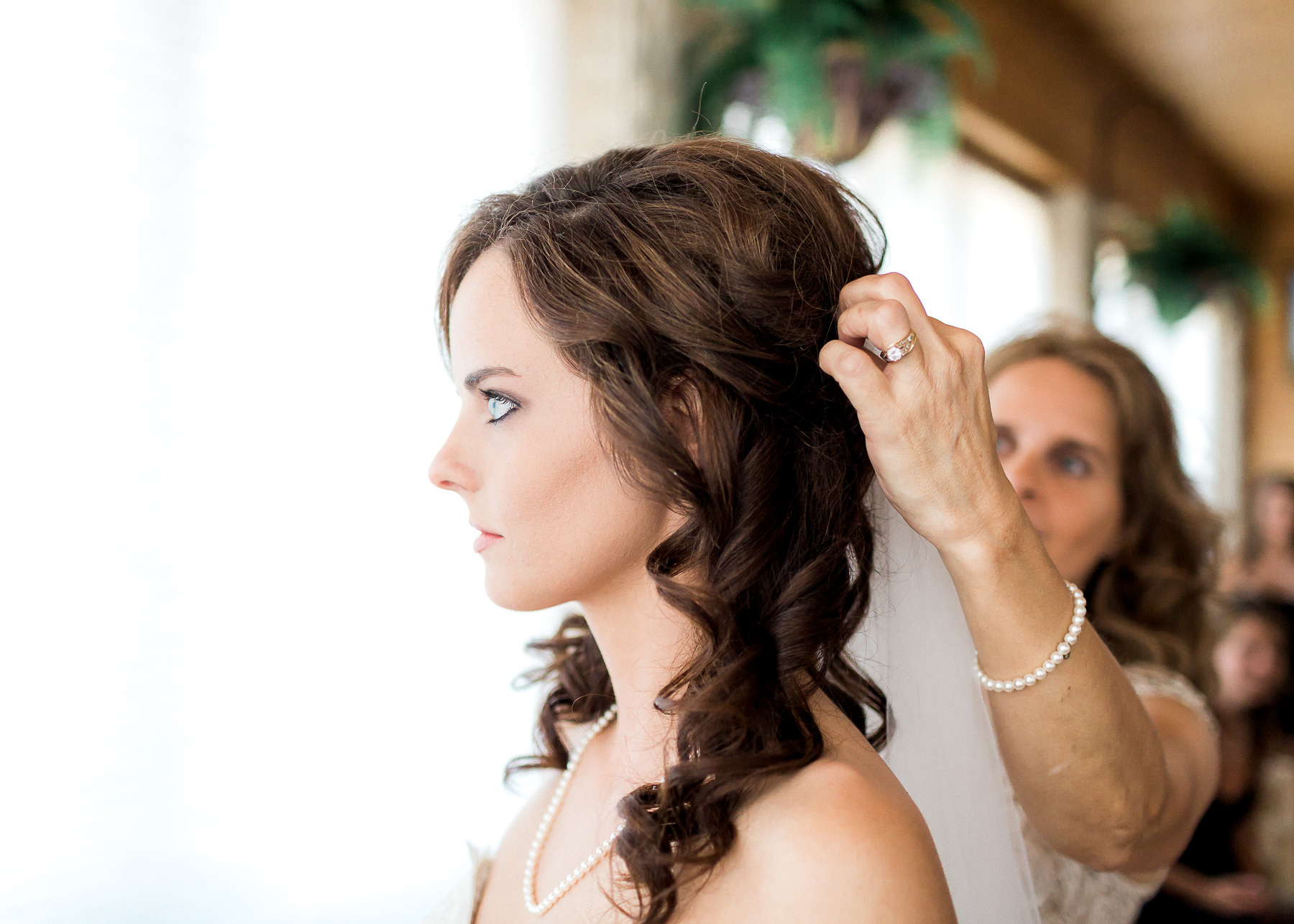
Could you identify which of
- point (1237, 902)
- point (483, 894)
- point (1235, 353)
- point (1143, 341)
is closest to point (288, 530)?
point (483, 894)

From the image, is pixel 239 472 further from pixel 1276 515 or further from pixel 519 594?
pixel 1276 515

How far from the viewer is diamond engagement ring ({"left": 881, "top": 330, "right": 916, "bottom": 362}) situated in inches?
33.3

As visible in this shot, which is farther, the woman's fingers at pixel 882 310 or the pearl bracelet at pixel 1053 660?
the pearl bracelet at pixel 1053 660

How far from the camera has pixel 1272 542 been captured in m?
4.62

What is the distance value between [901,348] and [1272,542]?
4631mm

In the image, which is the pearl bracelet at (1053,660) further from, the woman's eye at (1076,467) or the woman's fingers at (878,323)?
the woman's eye at (1076,467)

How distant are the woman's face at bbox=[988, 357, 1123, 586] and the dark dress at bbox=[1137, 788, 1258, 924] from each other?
1.49 meters

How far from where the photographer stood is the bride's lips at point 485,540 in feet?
3.04

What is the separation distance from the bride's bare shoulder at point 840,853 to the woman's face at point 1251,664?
2800 millimetres

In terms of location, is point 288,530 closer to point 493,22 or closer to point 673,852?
point 673,852

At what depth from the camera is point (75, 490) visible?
53.6 inches

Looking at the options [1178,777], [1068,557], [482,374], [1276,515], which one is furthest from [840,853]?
[1276,515]

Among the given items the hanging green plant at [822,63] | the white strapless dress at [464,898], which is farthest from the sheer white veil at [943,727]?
the hanging green plant at [822,63]

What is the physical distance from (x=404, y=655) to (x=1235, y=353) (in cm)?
700
